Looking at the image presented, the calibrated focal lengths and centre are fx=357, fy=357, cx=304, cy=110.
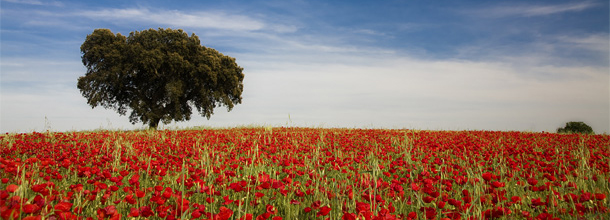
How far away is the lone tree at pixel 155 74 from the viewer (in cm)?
2388

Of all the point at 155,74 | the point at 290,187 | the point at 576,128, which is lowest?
the point at 290,187

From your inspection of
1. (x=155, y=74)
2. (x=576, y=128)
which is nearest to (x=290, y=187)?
(x=155, y=74)

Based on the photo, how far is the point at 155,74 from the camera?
24453 mm

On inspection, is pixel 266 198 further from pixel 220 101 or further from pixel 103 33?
pixel 103 33

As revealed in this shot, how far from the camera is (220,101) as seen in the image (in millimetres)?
26719

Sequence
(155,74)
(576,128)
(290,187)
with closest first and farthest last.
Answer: (290,187), (576,128), (155,74)

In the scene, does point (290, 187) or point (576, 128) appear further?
point (576, 128)

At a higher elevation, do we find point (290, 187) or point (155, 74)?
point (155, 74)

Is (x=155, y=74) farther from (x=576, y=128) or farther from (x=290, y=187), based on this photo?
(x=576, y=128)

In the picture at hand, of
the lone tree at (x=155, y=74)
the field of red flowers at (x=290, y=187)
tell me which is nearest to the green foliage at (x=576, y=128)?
the field of red flowers at (x=290, y=187)

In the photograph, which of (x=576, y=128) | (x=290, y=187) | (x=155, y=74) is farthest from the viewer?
(x=155, y=74)

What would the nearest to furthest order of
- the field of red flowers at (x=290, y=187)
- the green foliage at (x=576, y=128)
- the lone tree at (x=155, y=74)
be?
the field of red flowers at (x=290, y=187), the green foliage at (x=576, y=128), the lone tree at (x=155, y=74)

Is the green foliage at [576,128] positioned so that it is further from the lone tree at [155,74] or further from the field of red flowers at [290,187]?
the lone tree at [155,74]

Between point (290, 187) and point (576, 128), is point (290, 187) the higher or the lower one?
the lower one
